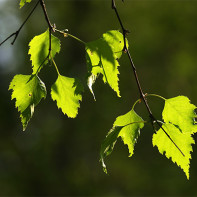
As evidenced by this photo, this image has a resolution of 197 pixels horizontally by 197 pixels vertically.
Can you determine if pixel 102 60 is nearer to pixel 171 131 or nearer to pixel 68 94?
pixel 68 94

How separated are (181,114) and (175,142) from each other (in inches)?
2.6

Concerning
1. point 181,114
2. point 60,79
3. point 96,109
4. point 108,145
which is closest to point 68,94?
point 60,79

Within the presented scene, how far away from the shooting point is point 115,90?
806 millimetres

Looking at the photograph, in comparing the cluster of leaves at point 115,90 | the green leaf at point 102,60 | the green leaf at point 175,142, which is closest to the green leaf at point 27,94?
the cluster of leaves at point 115,90

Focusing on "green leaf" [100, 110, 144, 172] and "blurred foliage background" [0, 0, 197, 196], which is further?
"blurred foliage background" [0, 0, 197, 196]

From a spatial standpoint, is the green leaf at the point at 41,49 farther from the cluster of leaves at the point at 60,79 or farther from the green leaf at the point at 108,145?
the green leaf at the point at 108,145

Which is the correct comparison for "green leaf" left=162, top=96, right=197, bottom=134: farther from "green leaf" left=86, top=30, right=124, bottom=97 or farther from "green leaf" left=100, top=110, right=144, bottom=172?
"green leaf" left=86, top=30, right=124, bottom=97

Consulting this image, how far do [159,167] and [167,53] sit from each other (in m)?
2.83

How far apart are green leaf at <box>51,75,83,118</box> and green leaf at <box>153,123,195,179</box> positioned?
20cm

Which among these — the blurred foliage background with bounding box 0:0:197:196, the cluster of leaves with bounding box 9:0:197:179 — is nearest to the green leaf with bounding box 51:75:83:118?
the cluster of leaves with bounding box 9:0:197:179

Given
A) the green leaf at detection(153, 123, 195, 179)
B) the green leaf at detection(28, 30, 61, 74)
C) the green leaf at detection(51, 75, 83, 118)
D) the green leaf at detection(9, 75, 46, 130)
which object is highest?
the green leaf at detection(28, 30, 61, 74)

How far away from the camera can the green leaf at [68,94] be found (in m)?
0.87

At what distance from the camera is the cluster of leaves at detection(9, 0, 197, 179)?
799 millimetres

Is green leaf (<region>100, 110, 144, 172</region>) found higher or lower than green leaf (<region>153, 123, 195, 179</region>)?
higher
